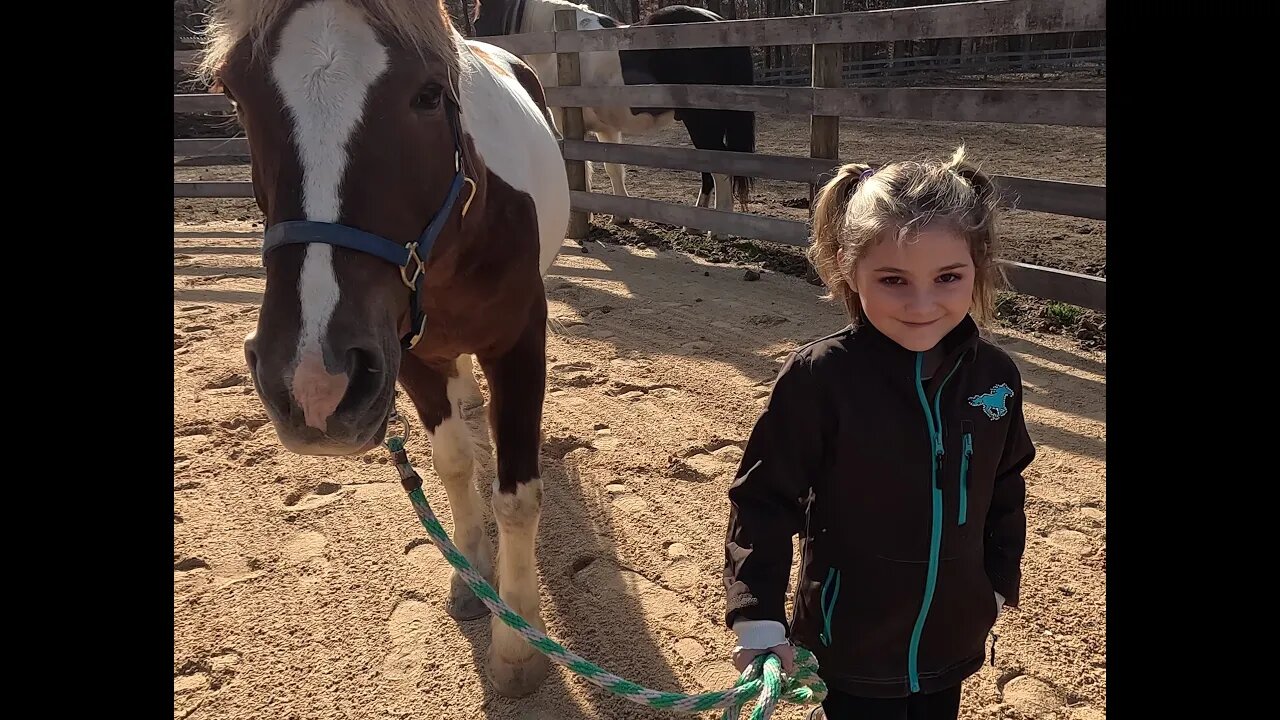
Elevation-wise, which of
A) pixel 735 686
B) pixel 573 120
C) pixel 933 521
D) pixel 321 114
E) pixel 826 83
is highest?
pixel 573 120

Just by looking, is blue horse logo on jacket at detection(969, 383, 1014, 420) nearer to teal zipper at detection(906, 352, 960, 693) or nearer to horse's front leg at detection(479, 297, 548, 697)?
teal zipper at detection(906, 352, 960, 693)

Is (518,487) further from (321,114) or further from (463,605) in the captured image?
(321,114)

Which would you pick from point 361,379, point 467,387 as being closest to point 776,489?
point 361,379

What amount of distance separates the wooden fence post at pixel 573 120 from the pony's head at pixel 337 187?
5157mm

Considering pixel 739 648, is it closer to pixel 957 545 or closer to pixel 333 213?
pixel 957 545

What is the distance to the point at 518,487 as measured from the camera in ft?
7.18

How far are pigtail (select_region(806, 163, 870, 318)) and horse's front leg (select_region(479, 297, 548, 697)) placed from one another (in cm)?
98

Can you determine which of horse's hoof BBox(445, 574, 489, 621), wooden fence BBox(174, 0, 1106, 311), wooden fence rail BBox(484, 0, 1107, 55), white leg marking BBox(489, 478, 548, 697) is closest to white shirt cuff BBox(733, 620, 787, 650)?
white leg marking BBox(489, 478, 548, 697)

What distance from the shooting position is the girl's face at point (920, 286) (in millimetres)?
1238

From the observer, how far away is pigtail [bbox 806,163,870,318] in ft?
4.72

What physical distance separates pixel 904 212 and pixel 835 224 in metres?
0.20

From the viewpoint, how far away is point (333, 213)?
4.30 feet

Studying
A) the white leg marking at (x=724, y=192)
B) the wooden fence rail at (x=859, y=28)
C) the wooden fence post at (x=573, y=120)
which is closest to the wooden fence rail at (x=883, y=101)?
the wooden fence post at (x=573, y=120)
